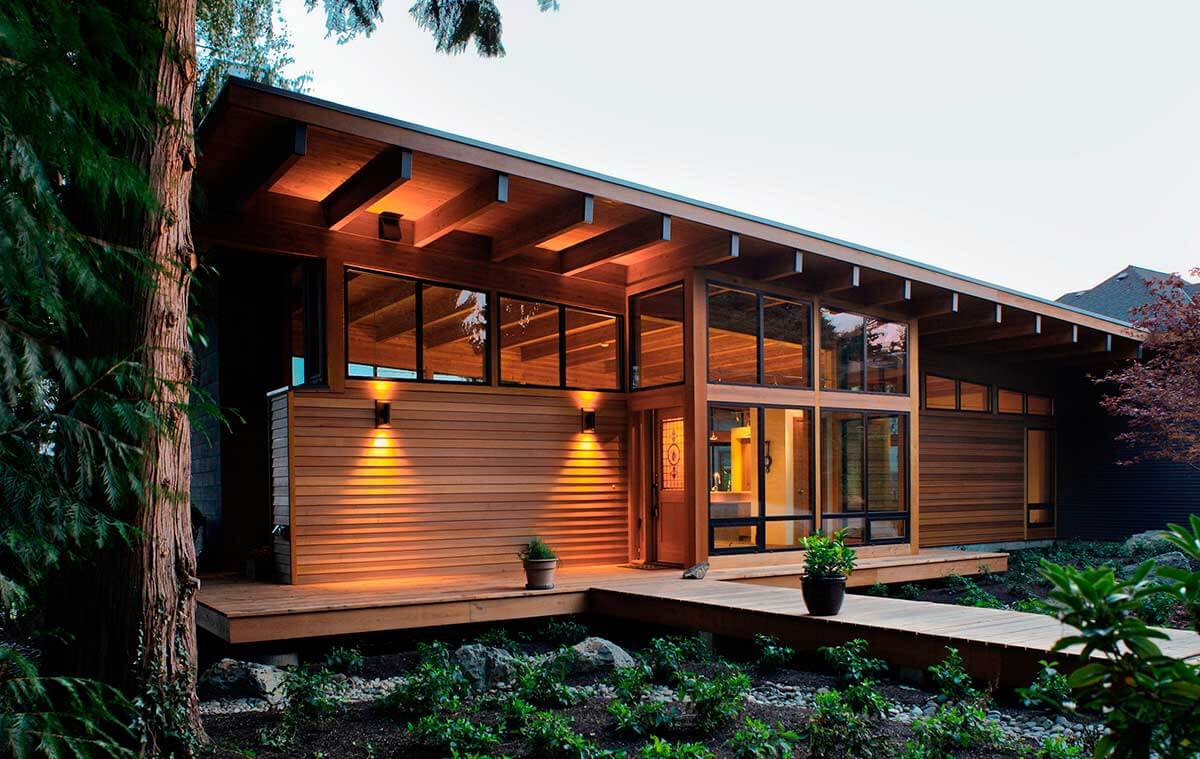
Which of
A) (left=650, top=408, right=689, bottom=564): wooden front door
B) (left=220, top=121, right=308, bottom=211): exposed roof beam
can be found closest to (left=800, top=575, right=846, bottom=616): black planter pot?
(left=650, top=408, right=689, bottom=564): wooden front door

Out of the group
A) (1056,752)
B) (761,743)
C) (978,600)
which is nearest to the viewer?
(1056,752)

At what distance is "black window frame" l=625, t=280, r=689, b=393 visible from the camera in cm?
934

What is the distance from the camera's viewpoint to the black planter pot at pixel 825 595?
6297 mm

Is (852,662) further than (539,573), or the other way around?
(539,573)

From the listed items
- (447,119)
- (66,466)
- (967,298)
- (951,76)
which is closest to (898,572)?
(967,298)

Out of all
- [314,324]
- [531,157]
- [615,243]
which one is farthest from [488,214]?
[314,324]

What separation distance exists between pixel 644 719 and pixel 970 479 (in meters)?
11.1

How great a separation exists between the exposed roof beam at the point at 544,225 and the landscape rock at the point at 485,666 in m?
3.82

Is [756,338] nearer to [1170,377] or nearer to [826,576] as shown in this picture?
[826,576]

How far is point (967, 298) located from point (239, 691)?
934 centimetres

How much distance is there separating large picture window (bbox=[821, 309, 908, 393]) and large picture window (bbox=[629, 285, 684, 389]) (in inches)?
76.8

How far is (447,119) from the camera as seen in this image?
42.1 m

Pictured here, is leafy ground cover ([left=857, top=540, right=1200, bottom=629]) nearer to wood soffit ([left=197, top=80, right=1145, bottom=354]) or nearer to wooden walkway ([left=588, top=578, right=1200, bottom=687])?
wooden walkway ([left=588, top=578, right=1200, bottom=687])

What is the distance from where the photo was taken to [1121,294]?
18859 millimetres
